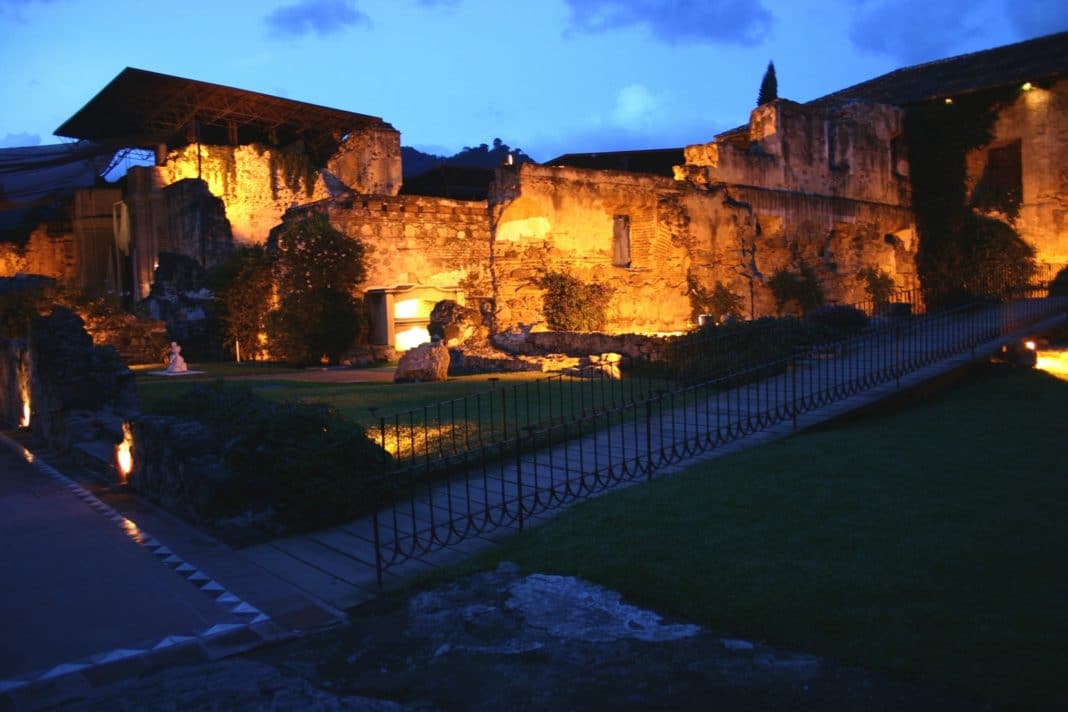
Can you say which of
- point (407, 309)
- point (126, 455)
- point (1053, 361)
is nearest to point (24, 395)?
point (126, 455)

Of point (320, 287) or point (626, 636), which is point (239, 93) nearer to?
point (320, 287)

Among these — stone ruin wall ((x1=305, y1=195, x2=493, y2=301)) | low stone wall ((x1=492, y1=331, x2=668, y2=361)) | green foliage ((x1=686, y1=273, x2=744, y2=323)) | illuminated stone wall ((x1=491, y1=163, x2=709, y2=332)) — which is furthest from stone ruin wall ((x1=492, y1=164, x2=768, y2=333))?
low stone wall ((x1=492, y1=331, x2=668, y2=361))

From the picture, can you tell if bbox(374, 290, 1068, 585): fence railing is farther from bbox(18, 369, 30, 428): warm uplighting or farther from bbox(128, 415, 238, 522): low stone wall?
bbox(18, 369, 30, 428): warm uplighting

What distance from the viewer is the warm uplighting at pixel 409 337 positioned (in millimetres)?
19406

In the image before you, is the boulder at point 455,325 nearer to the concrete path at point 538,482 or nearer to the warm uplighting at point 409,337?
the warm uplighting at point 409,337

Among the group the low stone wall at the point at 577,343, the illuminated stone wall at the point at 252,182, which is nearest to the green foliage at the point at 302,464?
the low stone wall at the point at 577,343

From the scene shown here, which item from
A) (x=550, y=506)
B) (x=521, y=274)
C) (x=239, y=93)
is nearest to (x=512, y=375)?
(x=521, y=274)

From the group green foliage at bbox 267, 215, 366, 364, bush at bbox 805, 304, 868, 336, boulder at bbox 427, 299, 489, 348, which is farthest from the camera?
boulder at bbox 427, 299, 489, 348

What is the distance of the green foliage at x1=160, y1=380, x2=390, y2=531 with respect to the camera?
6.24 m

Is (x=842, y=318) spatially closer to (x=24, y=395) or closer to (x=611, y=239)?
(x=611, y=239)

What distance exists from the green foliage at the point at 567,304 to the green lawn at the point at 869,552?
40.0 ft

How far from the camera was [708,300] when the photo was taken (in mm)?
21750

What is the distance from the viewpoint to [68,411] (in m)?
10.6

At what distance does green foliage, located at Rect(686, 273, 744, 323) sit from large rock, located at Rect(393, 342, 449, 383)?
988 cm
